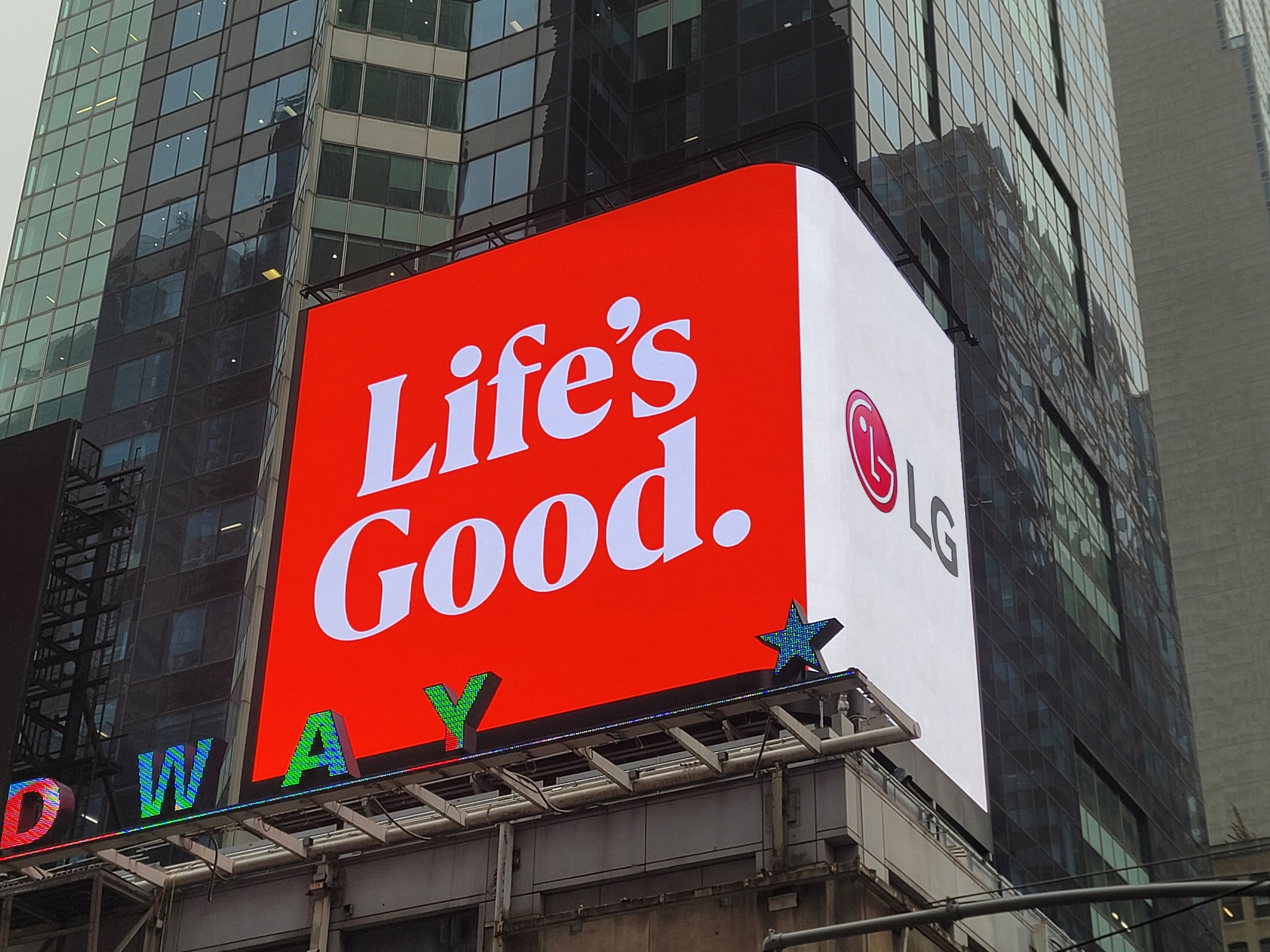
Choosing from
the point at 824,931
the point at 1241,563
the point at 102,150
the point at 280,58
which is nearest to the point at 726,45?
the point at 280,58

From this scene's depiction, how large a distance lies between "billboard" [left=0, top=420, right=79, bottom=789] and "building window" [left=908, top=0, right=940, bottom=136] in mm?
35122

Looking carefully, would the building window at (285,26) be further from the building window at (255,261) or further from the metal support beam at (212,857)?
the metal support beam at (212,857)

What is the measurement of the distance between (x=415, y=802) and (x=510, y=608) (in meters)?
4.37

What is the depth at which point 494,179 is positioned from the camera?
66438mm

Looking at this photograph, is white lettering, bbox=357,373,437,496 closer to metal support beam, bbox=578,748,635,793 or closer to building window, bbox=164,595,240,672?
metal support beam, bbox=578,748,635,793

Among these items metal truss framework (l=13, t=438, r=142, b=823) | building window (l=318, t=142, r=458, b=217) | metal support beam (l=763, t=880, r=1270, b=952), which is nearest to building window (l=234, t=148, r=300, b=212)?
building window (l=318, t=142, r=458, b=217)

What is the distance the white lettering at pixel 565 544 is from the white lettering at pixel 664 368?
2.46 meters

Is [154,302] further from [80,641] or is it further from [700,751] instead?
[700,751]

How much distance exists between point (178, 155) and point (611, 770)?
155 feet

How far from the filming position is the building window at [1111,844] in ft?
217

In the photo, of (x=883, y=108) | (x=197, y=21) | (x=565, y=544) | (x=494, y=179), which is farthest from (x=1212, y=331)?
(x=565, y=544)

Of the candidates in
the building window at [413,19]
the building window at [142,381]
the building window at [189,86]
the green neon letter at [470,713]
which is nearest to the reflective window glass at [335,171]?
the building window at [413,19]

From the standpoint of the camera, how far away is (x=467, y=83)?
69.6 metres

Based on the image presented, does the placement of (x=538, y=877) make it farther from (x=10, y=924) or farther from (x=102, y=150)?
(x=102, y=150)
